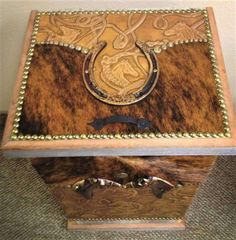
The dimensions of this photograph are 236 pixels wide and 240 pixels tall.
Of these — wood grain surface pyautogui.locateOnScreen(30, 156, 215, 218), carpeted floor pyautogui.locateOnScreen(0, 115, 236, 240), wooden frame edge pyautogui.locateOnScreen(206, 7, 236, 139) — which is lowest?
carpeted floor pyautogui.locateOnScreen(0, 115, 236, 240)

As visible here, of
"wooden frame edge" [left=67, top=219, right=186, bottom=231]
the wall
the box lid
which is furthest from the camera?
"wooden frame edge" [left=67, top=219, right=186, bottom=231]

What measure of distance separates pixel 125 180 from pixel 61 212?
1.65 ft

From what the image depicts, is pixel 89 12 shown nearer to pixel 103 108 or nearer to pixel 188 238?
pixel 103 108

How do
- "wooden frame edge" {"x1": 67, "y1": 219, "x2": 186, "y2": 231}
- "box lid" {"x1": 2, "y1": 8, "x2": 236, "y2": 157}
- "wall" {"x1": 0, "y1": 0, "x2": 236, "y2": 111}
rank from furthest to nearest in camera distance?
"wooden frame edge" {"x1": 67, "y1": 219, "x2": 186, "y2": 231}, "wall" {"x1": 0, "y1": 0, "x2": 236, "y2": 111}, "box lid" {"x1": 2, "y1": 8, "x2": 236, "y2": 157}

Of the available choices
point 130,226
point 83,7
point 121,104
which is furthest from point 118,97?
point 130,226

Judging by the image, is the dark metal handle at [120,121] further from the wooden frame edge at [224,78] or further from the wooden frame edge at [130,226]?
the wooden frame edge at [130,226]

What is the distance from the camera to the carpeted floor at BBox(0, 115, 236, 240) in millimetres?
1165

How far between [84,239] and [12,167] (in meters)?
0.45

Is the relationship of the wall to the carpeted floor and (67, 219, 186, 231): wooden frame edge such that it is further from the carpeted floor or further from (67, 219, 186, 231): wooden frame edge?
(67, 219, 186, 231): wooden frame edge

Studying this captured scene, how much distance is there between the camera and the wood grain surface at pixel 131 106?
0.69m

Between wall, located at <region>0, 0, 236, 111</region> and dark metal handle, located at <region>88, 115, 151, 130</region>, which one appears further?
wall, located at <region>0, 0, 236, 111</region>

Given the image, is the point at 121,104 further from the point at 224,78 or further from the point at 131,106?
the point at 224,78

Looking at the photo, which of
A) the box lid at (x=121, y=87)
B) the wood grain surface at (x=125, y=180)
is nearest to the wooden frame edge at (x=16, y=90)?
the box lid at (x=121, y=87)

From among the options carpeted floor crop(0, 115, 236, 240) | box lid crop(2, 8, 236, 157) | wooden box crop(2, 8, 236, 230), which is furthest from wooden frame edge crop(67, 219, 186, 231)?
box lid crop(2, 8, 236, 157)
